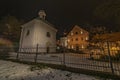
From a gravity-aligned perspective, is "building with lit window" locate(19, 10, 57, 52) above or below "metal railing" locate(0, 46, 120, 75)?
above

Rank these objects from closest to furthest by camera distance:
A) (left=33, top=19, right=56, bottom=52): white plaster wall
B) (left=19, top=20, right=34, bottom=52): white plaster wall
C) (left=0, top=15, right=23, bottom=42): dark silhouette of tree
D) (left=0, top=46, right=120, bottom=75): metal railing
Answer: (left=0, top=46, right=120, bottom=75): metal railing
(left=33, top=19, right=56, bottom=52): white plaster wall
(left=19, top=20, right=34, bottom=52): white plaster wall
(left=0, top=15, right=23, bottom=42): dark silhouette of tree

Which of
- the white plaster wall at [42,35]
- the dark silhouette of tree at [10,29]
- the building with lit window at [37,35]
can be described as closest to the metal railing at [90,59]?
the building with lit window at [37,35]

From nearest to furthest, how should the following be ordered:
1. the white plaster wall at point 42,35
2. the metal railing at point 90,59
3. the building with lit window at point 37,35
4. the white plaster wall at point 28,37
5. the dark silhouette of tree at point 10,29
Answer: the metal railing at point 90,59 → the building with lit window at point 37,35 → the white plaster wall at point 42,35 → the white plaster wall at point 28,37 → the dark silhouette of tree at point 10,29

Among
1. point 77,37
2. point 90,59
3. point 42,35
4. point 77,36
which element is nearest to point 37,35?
point 42,35

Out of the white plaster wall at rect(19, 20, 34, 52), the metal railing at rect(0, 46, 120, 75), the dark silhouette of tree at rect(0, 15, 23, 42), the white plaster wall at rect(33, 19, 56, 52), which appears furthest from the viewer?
the dark silhouette of tree at rect(0, 15, 23, 42)

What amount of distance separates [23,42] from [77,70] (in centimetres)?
2542

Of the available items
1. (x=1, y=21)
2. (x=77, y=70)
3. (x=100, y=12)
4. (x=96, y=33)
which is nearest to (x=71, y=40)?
(x=96, y=33)

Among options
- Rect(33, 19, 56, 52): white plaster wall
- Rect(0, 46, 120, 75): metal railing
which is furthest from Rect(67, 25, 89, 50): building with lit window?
Rect(0, 46, 120, 75): metal railing

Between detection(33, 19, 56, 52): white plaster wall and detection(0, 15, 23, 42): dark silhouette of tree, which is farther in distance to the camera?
detection(0, 15, 23, 42): dark silhouette of tree

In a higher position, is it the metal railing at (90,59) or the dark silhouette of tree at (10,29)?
the dark silhouette of tree at (10,29)

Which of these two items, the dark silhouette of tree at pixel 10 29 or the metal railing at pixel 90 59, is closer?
the metal railing at pixel 90 59

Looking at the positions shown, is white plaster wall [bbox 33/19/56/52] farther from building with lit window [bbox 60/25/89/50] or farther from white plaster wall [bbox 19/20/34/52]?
building with lit window [bbox 60/25/89/50]

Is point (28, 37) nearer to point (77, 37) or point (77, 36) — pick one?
point (77, 37)

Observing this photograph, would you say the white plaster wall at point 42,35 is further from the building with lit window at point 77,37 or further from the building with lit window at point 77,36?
the building with lit window at point 77,36
